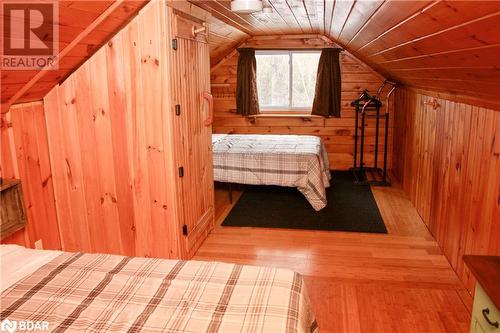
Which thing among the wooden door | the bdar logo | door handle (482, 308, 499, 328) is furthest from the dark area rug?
the bdar logo

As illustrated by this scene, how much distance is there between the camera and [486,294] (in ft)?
4.90

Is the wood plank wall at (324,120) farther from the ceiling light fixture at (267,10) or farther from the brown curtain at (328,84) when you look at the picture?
the ceiling light fixture at (267,10)

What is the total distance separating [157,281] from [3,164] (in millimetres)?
1528

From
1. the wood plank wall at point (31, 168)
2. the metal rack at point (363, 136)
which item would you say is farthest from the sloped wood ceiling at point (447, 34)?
the metal rack at point (363, 136)

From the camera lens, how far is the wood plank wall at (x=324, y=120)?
5871mm

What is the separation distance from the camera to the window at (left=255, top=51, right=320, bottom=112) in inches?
243

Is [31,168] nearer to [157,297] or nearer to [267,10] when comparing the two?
[157,297]

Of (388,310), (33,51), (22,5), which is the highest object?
(22,5)

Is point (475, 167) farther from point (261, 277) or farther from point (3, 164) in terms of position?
point (3, 164)

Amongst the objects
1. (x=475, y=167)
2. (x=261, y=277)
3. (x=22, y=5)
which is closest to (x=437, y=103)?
(x=475, y=167)

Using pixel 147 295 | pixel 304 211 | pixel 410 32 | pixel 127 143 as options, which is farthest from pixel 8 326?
pixel 304 211

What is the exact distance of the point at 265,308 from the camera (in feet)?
4.54

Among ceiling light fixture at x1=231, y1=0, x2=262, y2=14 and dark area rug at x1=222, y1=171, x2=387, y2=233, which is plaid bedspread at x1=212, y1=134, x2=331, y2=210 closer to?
dark area rug at x1=222, y1=171, x2=387, y2=233

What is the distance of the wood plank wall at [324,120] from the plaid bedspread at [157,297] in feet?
15.3
